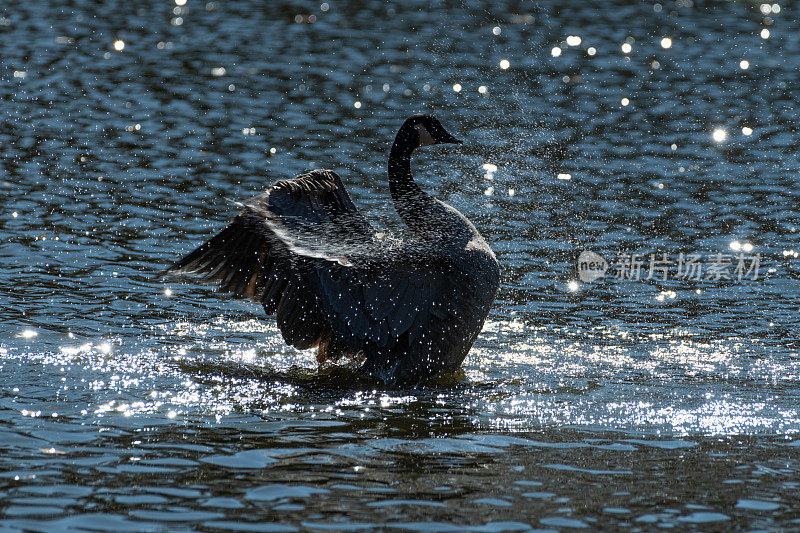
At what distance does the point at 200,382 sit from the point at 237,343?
1113 mm

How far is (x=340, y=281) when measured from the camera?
8.12 m

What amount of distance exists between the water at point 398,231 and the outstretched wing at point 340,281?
0.38m

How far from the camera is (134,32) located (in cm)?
2342

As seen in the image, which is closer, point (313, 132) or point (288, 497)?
point (288, 497)

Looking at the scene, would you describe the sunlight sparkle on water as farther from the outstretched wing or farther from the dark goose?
A: the outstretched wing

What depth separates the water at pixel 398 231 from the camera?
19.6 ft

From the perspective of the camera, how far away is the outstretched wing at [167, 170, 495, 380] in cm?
813

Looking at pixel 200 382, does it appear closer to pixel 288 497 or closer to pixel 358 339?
pixel 358 339

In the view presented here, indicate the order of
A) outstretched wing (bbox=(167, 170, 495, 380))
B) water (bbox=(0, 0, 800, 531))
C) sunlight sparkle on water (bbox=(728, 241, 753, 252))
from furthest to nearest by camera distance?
sunlight sparkle on water (bbox=(728, 241, 753, 252)) < outstretched wing (bbox=(167, 170, 495, 380)) < water (bbox=(0, 0, 800, 531))

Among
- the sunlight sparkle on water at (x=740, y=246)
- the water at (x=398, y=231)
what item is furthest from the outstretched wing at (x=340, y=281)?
the sunlight sparkle on water at (x=740, y=246)

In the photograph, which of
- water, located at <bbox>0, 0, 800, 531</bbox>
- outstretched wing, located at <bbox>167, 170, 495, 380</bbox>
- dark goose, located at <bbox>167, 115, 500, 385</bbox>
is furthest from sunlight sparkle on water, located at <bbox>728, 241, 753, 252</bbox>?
outstretched wing, located at <bbox>167, 170, 495, 380</bbox>

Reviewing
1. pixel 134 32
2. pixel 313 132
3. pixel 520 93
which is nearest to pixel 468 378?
pixel 313 132

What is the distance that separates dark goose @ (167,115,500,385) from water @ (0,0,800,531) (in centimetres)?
32

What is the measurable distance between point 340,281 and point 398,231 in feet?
13.0
